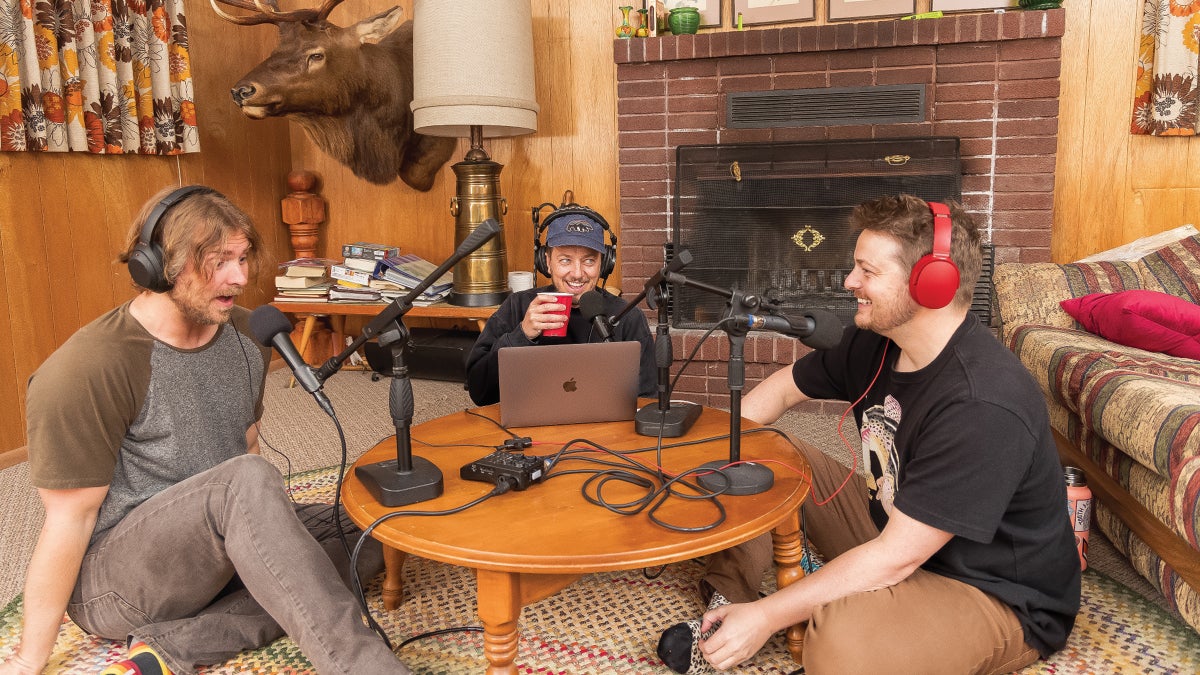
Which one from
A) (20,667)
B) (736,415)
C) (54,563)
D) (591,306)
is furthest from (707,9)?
(20,667)

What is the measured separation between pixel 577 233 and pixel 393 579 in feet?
3.09

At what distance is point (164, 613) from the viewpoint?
1559mm

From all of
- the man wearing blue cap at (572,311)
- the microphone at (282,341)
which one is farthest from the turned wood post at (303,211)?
the microphone at (282,341)

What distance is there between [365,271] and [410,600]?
227cm

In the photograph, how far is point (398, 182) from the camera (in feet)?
14.0

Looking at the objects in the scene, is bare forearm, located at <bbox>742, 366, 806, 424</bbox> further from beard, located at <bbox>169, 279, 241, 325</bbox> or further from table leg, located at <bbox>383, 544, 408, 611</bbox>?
beard, located at <bbox>169, 279, 241, 325</bbox>

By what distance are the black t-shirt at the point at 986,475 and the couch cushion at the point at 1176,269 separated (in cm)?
163

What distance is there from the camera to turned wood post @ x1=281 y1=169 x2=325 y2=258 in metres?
4.28

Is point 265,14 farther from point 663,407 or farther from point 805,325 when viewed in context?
point 805,325

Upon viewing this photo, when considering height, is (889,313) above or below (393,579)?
above

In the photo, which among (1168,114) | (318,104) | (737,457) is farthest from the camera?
(318,104)

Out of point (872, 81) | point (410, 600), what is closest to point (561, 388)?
point (410, 600)

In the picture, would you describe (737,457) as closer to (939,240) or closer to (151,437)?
(939,240)

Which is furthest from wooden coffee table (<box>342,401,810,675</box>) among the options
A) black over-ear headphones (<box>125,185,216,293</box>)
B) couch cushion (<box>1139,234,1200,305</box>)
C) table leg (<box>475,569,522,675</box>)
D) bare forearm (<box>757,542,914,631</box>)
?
couch cushion (<box>1139,234,1200,305</box>)
